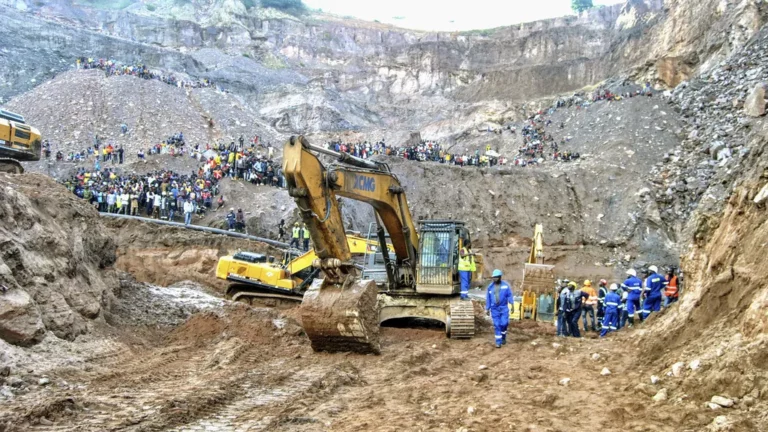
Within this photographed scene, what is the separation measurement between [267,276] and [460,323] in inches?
260

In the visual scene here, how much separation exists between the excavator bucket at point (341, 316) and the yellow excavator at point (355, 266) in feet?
0.05

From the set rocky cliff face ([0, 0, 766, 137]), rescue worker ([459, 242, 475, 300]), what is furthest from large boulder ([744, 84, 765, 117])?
rescue worker ([459, 242, 475, 300])

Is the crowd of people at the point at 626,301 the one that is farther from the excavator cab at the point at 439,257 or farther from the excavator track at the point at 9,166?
the excavator track at the point at 9,166

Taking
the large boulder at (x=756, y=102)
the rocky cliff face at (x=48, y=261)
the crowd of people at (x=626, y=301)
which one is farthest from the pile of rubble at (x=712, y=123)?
the rocky cliff face at (x=48, y=261)

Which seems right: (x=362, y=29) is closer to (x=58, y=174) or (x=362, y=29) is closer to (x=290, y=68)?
(x=290, y=68)

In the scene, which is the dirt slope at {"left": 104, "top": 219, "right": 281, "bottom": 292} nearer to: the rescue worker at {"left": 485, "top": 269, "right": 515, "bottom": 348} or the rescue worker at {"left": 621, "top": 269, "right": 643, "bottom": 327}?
the rescue worker at {"left": 485, "top": 269, "right": 515, "bottom": 348}

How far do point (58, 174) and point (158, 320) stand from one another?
70.7ft

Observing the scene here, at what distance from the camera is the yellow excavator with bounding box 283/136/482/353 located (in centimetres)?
839

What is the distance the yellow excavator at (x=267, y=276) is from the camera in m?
15.6

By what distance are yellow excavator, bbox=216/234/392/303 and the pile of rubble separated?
15442 millimetres

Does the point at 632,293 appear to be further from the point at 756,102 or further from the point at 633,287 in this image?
the point at 756,102

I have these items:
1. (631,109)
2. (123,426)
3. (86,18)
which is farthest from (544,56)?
(123,426)

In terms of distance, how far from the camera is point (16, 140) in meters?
18.2

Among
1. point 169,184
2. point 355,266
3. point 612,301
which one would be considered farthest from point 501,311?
point 169,184
